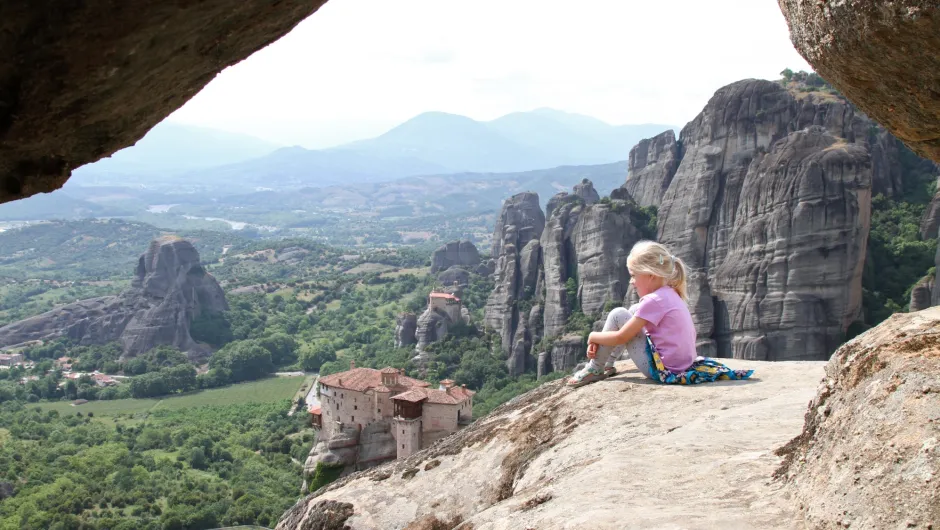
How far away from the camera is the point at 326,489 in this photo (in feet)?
31.9

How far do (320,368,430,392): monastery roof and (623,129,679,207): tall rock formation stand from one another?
27.9 m

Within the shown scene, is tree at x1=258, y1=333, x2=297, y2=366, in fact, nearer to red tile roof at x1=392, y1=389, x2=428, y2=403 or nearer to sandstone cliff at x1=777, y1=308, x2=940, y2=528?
red tile roof at x1=392, y1=389, x2=428, y2=403

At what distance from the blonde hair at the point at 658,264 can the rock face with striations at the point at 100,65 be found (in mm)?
4981

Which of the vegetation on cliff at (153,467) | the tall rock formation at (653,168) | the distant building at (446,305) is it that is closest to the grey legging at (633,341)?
the vegetation on cliff at (153,467)

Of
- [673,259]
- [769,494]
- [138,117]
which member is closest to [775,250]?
[673,259]

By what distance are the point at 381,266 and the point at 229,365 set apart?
167 feet

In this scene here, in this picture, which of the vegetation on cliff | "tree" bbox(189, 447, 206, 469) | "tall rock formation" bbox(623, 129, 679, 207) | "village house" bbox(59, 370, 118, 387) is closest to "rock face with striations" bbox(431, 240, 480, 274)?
"tall rock formation" bbox(623, 129, 679, 207)

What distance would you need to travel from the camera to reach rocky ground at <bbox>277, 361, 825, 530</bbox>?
5086mm

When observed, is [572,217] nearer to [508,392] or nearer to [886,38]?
[508,392]

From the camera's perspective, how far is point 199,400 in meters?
56.9

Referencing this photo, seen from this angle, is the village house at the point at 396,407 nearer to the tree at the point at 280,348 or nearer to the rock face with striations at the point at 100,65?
the rock face with striations at the point at 100,65

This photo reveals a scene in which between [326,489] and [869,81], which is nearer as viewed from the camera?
[869,81]

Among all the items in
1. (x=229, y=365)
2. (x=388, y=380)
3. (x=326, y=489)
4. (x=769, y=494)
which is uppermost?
(x=769, y=494)

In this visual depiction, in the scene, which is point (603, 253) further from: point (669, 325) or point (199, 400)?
point (669, 325)
